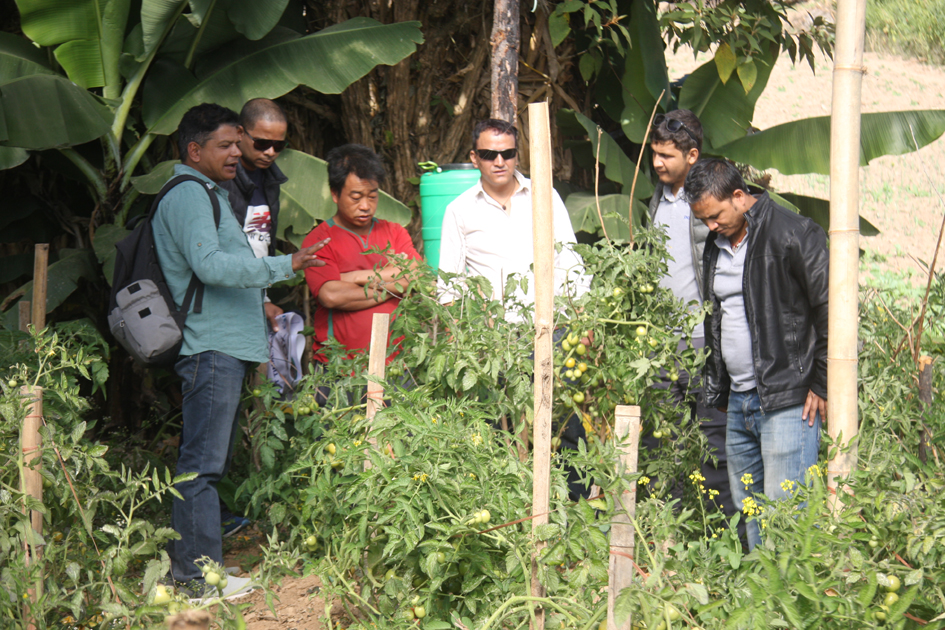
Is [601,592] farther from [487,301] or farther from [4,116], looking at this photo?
[4,116]

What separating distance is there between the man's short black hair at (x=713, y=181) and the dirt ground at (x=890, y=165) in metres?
5.14

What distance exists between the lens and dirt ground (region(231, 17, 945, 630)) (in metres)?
12.7

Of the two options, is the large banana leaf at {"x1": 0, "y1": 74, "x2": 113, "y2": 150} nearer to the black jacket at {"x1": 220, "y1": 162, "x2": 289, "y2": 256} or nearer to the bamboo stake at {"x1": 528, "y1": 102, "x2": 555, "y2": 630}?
the black jacket at {"x1": 220, "y1": 162, "x2": 289, "y2": 256}

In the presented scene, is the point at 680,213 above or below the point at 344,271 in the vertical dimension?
above

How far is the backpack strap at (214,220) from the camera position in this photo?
2930mm

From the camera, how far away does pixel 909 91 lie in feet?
58.8

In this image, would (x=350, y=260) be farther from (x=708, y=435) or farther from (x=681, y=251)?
(x=708, y=435)

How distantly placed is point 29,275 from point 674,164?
3.70 meters

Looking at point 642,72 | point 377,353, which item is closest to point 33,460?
point 377,353

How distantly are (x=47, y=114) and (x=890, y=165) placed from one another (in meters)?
15.8

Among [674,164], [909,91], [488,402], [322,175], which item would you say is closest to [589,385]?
[488,402]

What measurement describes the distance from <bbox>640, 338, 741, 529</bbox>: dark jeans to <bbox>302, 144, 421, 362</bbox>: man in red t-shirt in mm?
1222

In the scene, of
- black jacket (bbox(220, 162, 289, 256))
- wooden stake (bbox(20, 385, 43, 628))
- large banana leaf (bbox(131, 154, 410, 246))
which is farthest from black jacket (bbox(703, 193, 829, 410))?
large banana leaf (bbox(131, 154, 410, 246))

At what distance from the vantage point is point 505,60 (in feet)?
14.3
